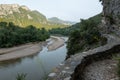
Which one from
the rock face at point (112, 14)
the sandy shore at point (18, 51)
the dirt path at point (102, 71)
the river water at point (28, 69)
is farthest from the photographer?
the sandy shore at point (18, 51)

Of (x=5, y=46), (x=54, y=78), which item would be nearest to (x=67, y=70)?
(x=54, y=78)

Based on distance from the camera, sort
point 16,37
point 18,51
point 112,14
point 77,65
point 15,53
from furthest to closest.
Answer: point 16,37, point 18,51, point 15,53, point 112,14, point 77,65

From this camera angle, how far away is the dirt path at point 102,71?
8431 mm

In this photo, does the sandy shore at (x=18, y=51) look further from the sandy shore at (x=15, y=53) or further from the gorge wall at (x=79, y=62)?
the gorge wall at (x=79, y=62)

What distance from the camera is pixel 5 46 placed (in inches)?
3578

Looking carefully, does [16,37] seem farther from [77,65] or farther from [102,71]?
[77,65]

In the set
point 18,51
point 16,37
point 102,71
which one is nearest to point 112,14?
point 102,71

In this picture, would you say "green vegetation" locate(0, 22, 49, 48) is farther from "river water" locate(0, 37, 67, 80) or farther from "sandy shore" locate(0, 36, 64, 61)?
"river water" locate(0, 37, 67, 80)

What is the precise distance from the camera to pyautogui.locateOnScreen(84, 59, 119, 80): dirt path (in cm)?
843

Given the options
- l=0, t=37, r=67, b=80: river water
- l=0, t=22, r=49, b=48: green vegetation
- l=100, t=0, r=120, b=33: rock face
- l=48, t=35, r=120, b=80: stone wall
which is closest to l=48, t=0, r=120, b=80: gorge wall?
l=48, t=35, r=120, b=80: stone wall

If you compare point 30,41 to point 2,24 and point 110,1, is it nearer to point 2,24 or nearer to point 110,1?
point 2,24

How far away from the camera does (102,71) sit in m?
9.10

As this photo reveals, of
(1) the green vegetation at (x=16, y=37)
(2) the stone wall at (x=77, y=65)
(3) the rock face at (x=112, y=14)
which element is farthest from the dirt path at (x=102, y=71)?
(1) the green vegetation at (x=16, y=37)

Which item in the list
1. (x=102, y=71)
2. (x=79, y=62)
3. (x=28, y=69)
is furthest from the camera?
(x=28, y=69)
